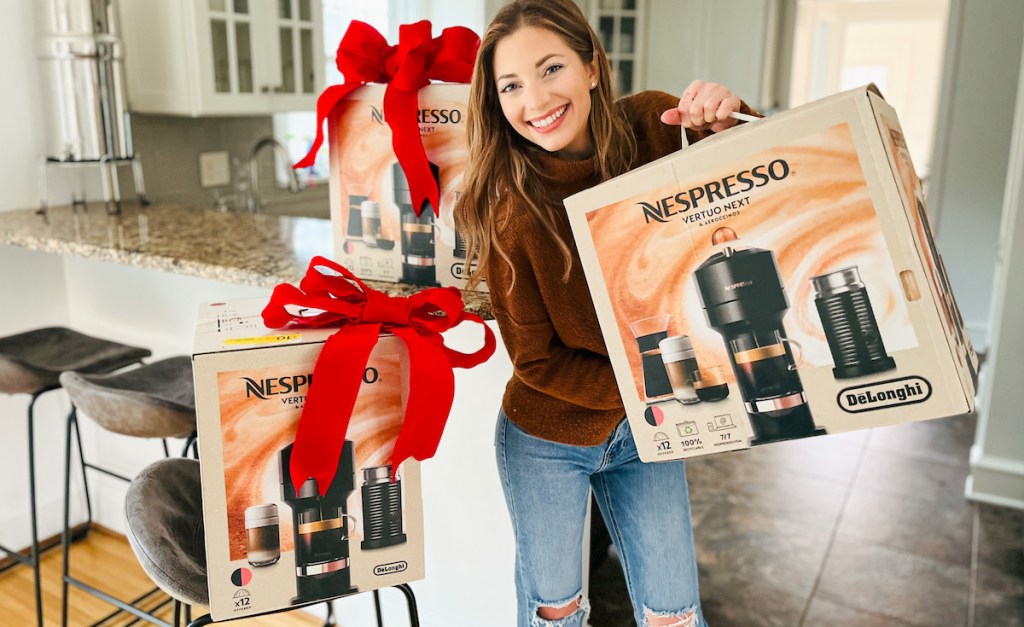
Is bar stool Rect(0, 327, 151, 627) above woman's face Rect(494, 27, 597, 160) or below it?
below

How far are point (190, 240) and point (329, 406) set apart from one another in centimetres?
104

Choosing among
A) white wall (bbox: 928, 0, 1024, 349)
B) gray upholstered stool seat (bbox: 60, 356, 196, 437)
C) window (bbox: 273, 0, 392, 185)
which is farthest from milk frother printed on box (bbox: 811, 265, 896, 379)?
white wall (bbox: 928, 0, 1024, 349)

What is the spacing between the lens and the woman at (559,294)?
106cm

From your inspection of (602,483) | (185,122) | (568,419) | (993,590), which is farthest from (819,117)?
(185,122)

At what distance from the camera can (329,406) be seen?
0.95 meters

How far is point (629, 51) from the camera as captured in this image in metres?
4.43

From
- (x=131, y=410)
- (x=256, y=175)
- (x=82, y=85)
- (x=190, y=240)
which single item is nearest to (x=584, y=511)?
(x=131, y=410)

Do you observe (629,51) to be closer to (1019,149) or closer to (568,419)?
(1019,149)

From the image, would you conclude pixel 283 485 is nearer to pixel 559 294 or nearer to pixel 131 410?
pixel 559 294

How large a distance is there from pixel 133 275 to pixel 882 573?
218cm

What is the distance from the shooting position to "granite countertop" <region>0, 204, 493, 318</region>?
1.53 m

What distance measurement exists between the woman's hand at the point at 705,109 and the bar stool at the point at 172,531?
69 cm

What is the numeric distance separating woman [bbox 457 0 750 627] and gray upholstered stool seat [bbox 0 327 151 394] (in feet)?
3.57

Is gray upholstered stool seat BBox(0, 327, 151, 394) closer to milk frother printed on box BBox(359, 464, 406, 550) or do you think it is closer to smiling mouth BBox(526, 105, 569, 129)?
milk frother printed on box BBox(359, 464, 406, 550)
